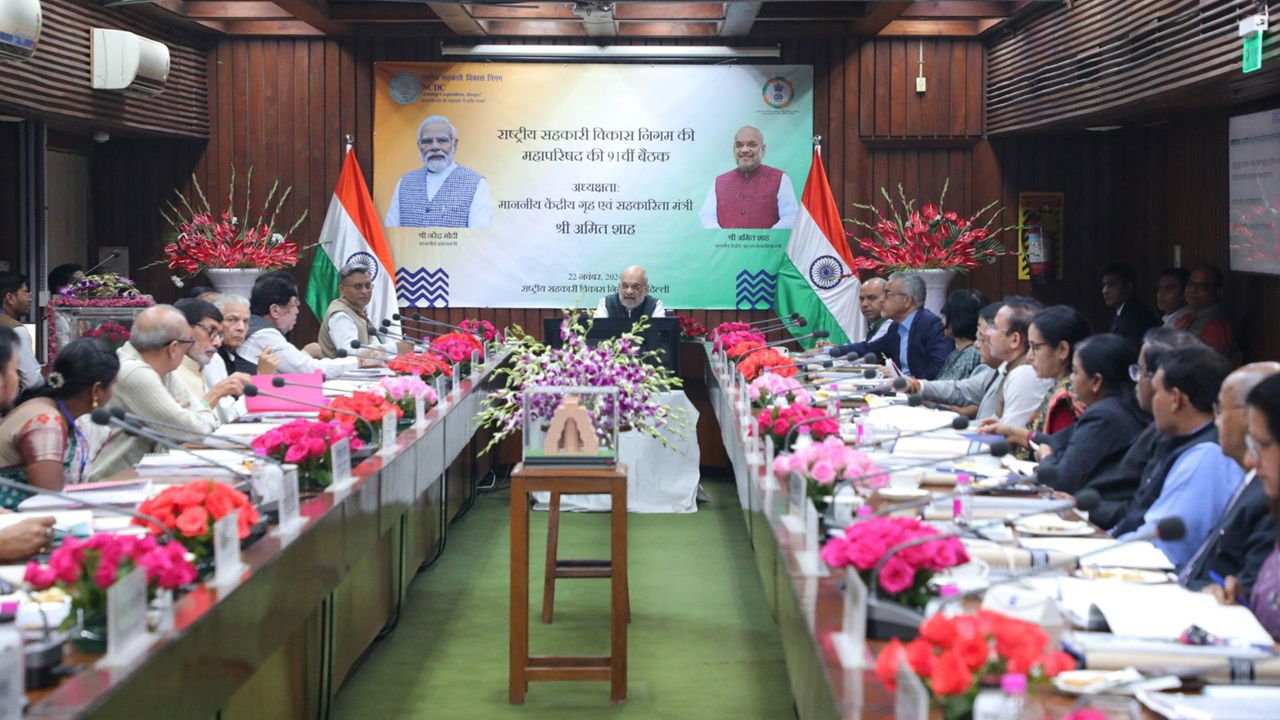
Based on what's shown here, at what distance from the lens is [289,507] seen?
318cm

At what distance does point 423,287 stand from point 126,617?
6819mm

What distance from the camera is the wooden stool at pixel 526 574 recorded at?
A: 3986mm

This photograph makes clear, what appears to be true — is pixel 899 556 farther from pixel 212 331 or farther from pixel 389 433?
pixel 212 331

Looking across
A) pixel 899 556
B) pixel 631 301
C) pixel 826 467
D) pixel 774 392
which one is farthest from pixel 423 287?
pixel 899 556

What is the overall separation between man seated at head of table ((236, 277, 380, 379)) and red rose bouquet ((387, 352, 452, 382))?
0.36 meters

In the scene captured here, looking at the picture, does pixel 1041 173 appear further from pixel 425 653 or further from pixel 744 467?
pixel 425 653

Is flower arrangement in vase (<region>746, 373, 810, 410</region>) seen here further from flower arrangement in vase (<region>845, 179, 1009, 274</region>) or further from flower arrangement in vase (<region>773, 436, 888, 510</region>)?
flower arrangement in vase (<region>845, 179, 1009, 274</region>)

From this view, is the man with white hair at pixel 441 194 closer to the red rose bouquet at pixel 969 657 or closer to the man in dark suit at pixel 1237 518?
the man in dark suit at pixel 1237 518

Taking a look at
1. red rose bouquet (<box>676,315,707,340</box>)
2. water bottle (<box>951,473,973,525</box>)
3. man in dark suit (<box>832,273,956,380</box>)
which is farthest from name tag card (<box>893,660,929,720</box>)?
red rose bouquet (<box>676,315,707,340</box>)

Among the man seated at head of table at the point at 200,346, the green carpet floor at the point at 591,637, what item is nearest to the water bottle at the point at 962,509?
the green carpet floor at the point at 591,637

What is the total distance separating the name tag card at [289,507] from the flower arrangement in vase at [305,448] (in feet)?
1.20

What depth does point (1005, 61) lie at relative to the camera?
8.38 m

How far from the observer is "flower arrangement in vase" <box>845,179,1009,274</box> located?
8.31 metres

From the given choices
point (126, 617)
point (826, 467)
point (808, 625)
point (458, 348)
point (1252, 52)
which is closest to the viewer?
point (126, 617)
